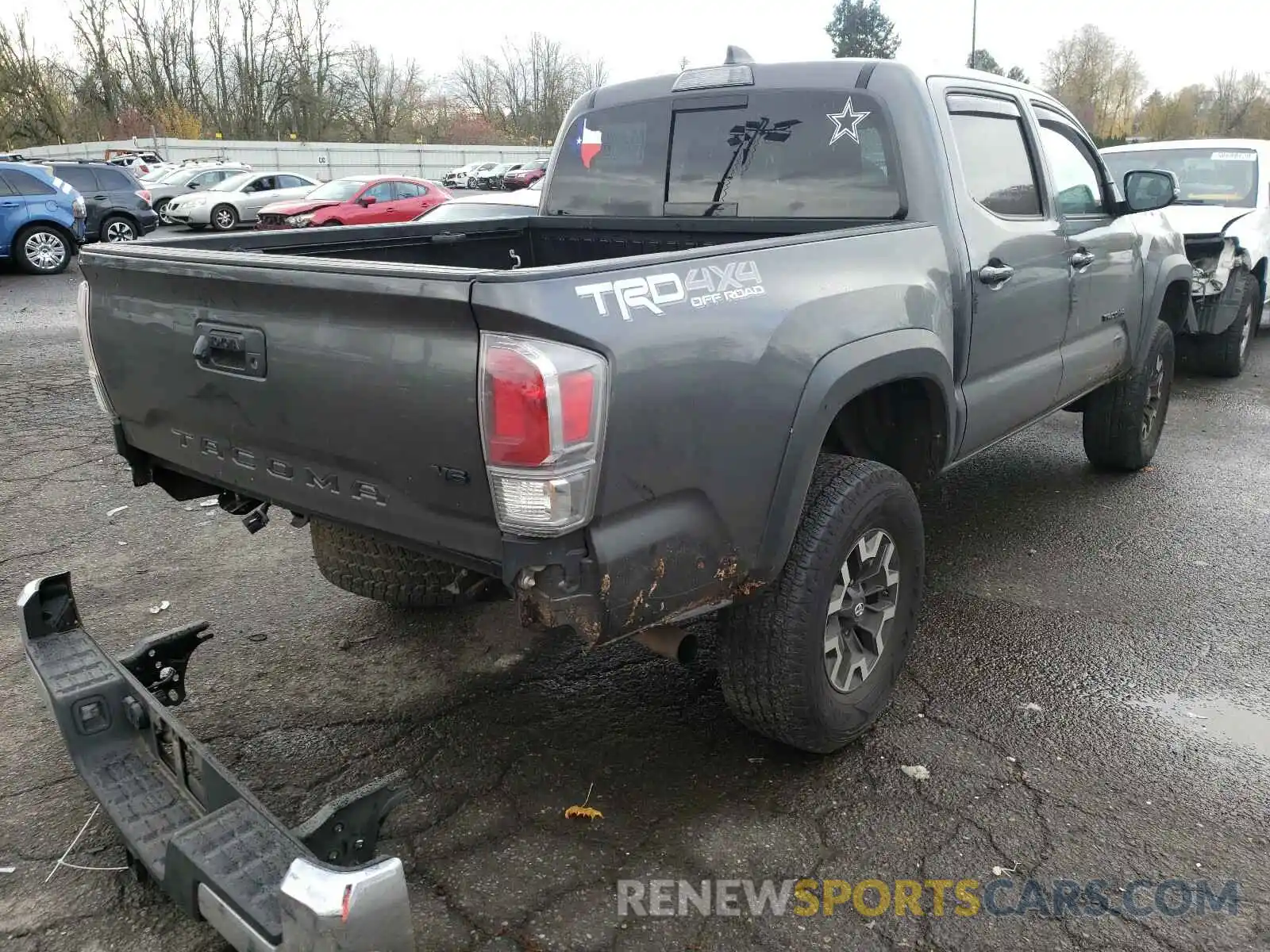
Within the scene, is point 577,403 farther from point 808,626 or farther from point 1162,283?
point 1162,283

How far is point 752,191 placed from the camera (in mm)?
3783

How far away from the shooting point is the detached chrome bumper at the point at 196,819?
5.79 feet

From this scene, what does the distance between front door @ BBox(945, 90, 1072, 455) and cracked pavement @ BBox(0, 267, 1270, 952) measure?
908 millimetres

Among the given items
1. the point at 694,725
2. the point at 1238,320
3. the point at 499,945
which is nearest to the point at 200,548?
the point at 694,725

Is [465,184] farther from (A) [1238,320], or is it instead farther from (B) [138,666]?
(B) [138,666]

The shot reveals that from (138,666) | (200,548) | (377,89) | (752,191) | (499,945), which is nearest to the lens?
(499,945)

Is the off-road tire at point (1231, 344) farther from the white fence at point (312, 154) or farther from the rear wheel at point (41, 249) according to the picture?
the white fence at point (312, 154)

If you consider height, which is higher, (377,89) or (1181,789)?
(377,89)

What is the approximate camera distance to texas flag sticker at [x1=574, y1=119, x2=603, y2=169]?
169 inches

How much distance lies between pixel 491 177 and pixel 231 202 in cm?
2078

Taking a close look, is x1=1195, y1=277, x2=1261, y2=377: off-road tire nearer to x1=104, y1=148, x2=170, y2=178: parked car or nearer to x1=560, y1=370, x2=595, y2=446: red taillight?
x1=560, y1=370, x2=595, y2=446: red taillight

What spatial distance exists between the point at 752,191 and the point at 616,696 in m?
1.94

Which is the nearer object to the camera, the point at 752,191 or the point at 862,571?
the point at 862,571

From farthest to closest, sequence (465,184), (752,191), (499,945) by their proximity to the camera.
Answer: (465,184) → (752,191) → (499,945)
